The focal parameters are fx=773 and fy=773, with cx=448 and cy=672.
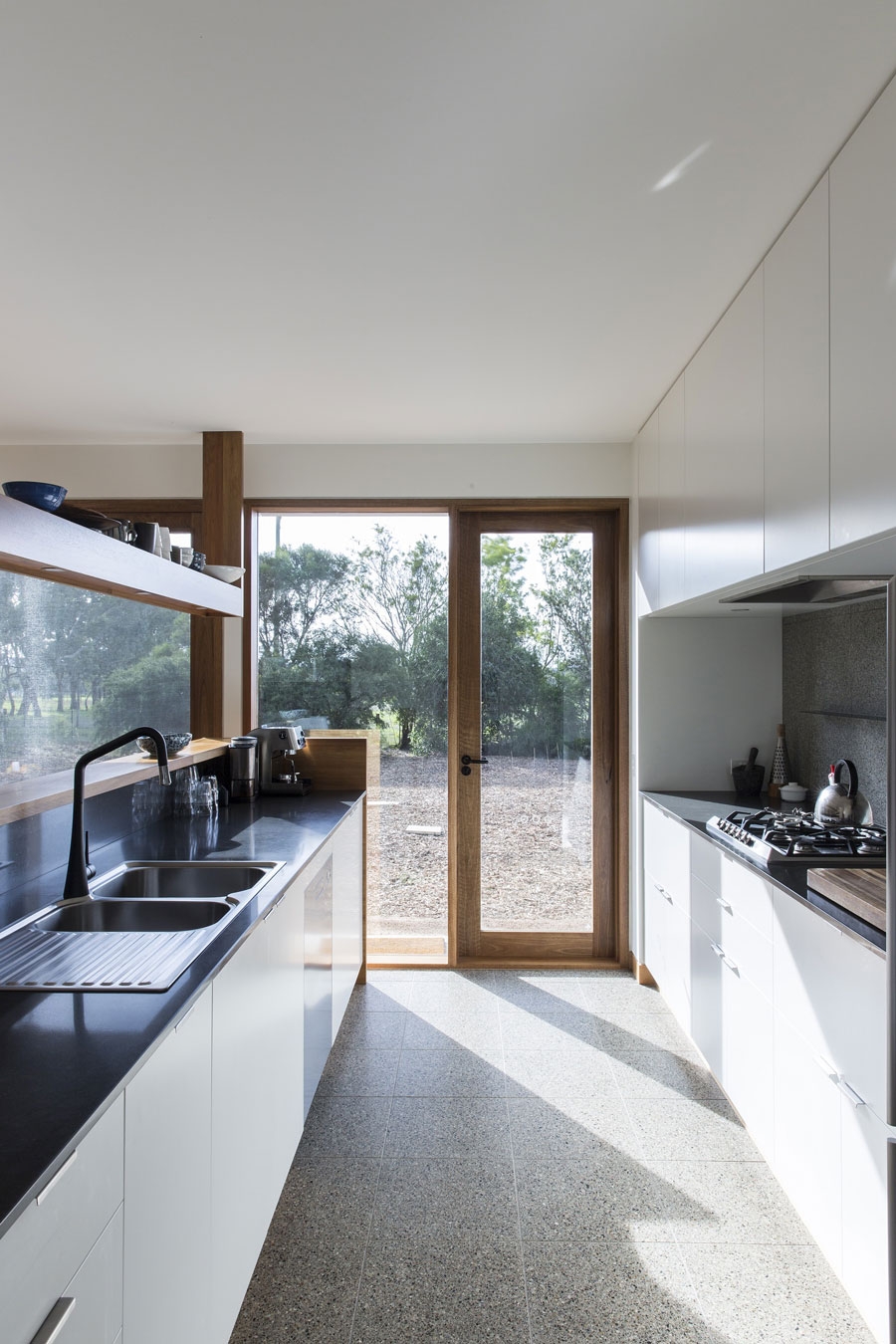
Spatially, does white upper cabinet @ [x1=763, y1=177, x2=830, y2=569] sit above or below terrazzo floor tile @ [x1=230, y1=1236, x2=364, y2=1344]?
above

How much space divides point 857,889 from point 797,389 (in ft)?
3.82

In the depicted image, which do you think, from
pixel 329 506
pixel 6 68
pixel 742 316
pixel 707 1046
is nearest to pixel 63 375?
pixel 329 506

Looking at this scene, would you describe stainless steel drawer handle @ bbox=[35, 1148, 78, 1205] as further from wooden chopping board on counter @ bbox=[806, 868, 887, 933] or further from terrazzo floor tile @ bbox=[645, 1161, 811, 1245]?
terrazzo floor tile @ bbox=[645, 1161, 811, 1245]

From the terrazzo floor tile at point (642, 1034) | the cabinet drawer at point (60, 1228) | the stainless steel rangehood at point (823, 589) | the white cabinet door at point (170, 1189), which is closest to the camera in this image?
the cabinet drawer at point (60, 1228)

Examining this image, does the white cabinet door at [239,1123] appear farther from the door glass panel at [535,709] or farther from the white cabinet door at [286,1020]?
the door glass panel at [535,709]

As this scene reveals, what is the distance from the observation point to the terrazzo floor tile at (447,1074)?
2.66 meters

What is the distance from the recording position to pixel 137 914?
6.31 ft

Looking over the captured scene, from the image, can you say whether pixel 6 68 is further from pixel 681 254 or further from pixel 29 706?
pixel 29 706

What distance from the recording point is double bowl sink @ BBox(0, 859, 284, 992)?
1.35 meters

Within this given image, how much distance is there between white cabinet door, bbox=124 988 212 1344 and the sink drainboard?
11cm

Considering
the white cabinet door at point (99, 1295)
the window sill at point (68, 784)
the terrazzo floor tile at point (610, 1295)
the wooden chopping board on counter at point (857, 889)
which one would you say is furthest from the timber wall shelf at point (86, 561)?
the terrazzo floor tile at point (610, 1295)

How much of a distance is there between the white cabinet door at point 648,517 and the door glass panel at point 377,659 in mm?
976

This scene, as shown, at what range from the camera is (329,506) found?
3822mm

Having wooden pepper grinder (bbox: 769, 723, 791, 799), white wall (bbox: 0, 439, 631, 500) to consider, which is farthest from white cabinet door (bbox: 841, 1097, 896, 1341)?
white wall (bbox: 0, 439, 631, 500)
